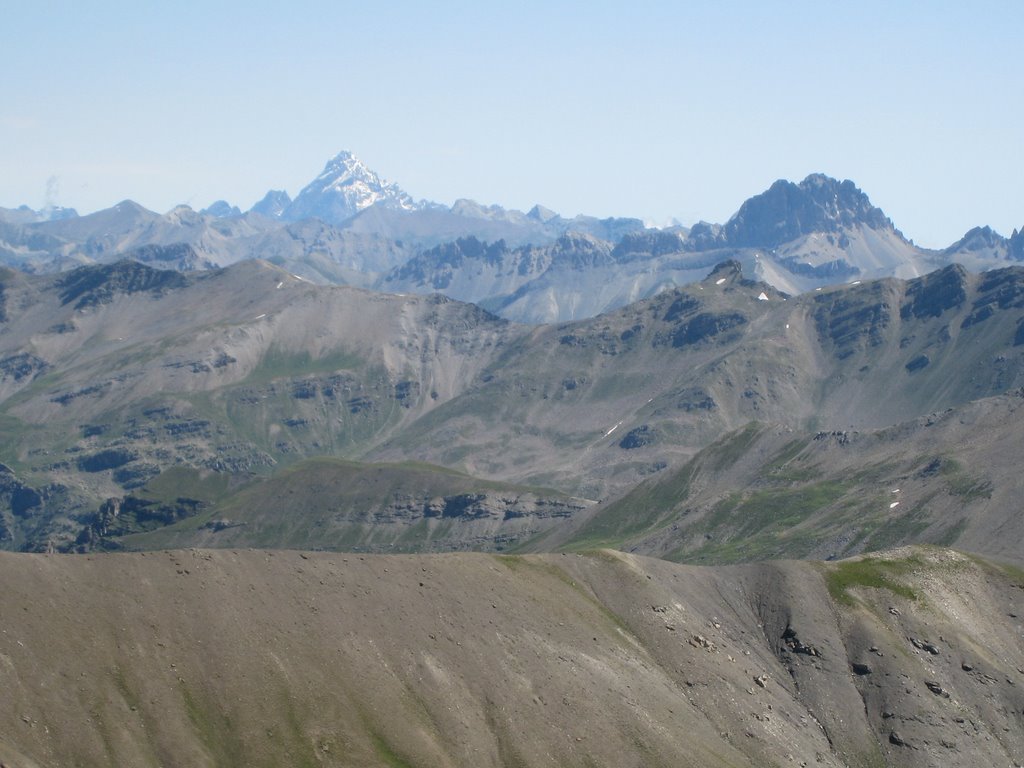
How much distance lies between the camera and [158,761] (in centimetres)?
16400

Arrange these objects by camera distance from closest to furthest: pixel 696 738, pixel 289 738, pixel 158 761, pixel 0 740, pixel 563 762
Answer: pixel 0 740
pixel 158 761
pixel 289 738
pixel 563 762
pixel 696 738

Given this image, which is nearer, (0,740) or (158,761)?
(0,740)

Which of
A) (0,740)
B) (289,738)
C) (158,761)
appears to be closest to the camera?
(0,740)

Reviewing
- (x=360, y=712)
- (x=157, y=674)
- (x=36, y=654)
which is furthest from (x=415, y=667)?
(x=36, y=654)

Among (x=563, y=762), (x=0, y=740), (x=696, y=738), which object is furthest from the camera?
(x=696, y=738)

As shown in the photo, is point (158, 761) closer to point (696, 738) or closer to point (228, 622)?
point (228, 622)

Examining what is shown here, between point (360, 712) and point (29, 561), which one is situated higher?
point (29, 561)

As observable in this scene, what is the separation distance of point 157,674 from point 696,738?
74.0 meters

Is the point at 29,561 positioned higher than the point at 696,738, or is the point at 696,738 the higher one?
the point at 29,561

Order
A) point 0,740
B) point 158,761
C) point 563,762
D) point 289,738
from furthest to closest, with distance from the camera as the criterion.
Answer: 1. point 563,762
2. point 289,738
3. point 158,761
4. point 0,740

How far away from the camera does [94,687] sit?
169 m

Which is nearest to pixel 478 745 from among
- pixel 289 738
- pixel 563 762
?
pixel 563 762

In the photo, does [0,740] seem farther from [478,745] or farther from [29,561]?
[478,745]

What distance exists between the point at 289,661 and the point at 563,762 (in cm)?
3758
